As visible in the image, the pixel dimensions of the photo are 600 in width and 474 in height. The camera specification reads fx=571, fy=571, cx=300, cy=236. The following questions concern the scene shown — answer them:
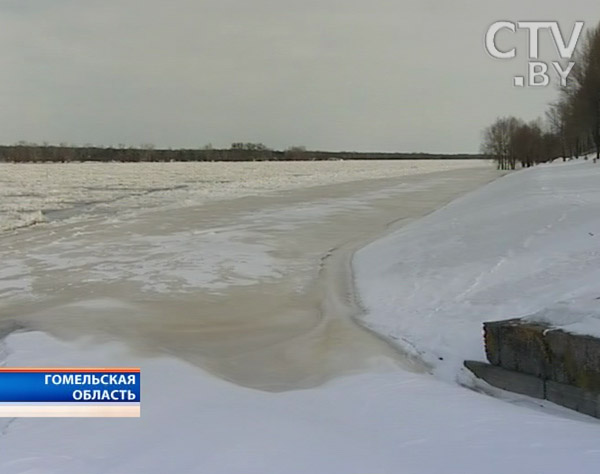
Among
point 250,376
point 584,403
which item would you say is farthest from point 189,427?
point 584,403

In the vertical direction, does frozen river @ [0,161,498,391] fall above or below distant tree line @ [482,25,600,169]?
below

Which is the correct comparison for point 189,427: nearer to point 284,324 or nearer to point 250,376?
point 250,376

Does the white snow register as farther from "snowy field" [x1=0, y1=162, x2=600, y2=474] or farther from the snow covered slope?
the snow covered slope

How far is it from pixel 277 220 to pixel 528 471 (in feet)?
53.9

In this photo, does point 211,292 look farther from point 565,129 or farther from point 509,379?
point 565,129

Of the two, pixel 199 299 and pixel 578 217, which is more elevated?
pixel 578 217

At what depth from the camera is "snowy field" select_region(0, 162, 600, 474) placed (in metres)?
3.59

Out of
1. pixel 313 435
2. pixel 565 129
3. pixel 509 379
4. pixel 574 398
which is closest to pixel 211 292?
pixel 509 379

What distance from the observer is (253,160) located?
517 feet

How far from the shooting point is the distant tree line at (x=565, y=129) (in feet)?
113

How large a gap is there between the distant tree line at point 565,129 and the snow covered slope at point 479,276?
24457mm

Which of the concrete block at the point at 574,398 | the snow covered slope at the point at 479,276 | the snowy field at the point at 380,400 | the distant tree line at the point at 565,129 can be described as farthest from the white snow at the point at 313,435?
the distant tree line at the point at 565,129

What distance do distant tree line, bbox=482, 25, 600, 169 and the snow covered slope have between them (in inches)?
963

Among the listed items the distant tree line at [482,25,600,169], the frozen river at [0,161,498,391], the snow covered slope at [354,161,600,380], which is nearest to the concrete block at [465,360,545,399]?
the snow covered slope at [354,161,600,380]
